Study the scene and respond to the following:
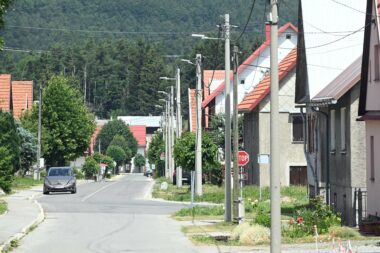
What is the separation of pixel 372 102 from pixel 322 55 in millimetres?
Answer: 7521

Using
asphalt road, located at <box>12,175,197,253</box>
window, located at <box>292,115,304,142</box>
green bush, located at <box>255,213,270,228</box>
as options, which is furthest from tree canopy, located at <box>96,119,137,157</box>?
green bush, located at <box>255,213,270,228</box>

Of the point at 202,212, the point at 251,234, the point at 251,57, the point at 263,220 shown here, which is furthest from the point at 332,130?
the point at 251,57

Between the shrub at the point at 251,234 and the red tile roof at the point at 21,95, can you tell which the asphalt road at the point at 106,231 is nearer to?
the shrub at the point at 251,234

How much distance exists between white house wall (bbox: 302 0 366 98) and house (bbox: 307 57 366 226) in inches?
32.3

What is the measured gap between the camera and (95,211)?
40344 mm

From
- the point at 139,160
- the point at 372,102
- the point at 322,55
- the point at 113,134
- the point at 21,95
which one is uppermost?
the point at 21,95

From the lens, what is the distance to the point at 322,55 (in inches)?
1427

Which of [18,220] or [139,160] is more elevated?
[139,160]

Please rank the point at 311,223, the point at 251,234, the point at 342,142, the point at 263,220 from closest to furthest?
the point at 251,234
the point at 311,223
the point at 263,220
the point at 342,142

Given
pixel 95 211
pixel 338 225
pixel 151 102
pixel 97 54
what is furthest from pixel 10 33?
pixel 338 225

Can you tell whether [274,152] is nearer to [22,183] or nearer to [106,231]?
[106,231]

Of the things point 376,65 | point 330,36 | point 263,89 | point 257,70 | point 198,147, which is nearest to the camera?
point 376,65

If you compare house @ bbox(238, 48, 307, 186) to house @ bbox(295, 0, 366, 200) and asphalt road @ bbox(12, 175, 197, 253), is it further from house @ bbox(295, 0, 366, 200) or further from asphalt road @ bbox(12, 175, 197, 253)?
house @ bbox(295, 0, 366, 200)

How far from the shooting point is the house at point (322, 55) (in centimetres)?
3550
